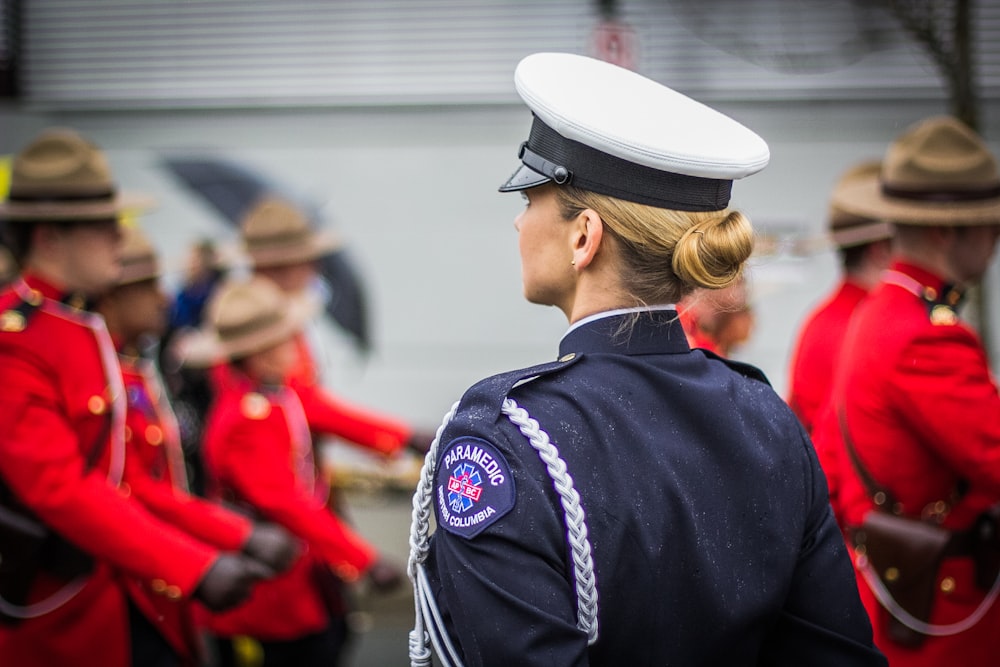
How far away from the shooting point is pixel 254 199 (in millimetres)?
8320

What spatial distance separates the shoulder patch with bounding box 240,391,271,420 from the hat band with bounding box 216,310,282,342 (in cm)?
30

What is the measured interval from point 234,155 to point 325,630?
503 cm

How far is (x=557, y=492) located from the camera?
1530mm

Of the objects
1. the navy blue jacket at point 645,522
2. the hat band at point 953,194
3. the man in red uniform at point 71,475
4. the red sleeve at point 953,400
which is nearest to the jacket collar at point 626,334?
the navy blue jacket at point 645,522

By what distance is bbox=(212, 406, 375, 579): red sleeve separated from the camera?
164 inches

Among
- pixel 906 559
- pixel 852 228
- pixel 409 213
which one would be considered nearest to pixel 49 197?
pixel 906 559

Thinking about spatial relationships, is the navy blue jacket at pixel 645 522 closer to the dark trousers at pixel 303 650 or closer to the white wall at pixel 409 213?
the dark trousers at pixel 303 650

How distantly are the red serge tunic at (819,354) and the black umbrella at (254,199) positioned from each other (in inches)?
190

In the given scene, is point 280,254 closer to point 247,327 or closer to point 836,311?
point 247,327

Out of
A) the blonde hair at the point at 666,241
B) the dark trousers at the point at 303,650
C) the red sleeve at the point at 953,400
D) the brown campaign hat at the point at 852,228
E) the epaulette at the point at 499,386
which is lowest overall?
the dark trousers at the point at 303,650

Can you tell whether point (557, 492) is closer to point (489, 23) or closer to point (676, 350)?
point (676, 350)

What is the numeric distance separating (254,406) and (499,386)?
284 cm

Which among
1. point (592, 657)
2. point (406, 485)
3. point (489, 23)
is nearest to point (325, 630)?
point (592, 657)

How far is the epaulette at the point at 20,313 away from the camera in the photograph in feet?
9.39
